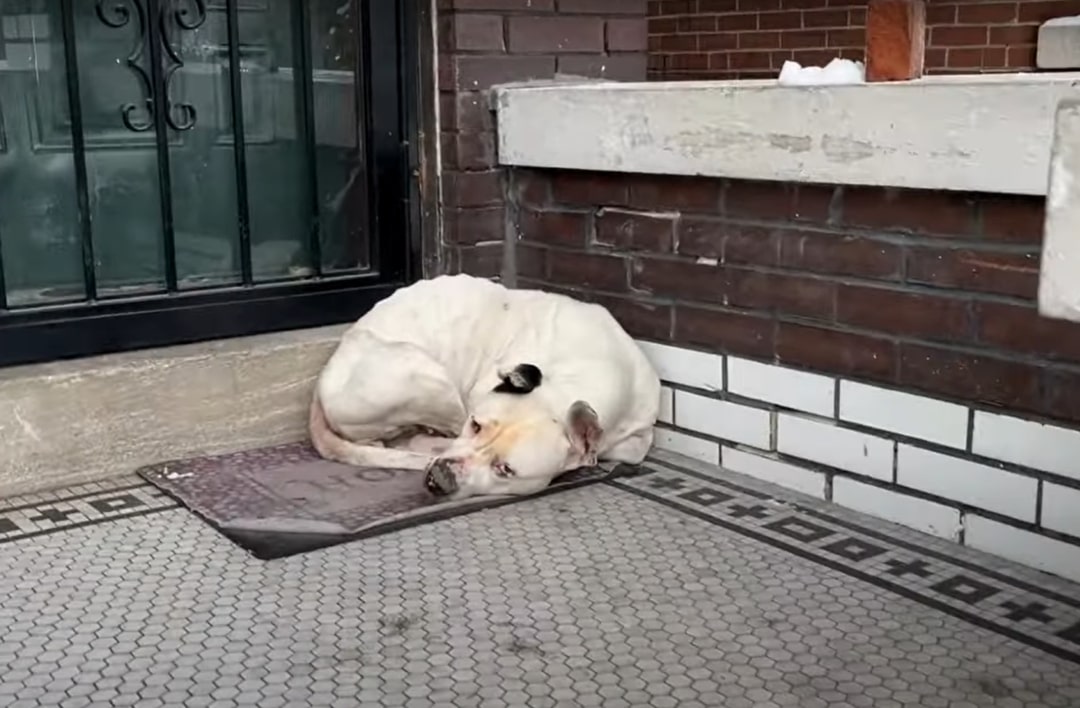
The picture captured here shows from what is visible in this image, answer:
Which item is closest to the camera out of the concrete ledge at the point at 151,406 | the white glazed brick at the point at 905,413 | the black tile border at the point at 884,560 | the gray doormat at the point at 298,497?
the black tile border at the point at 884,560

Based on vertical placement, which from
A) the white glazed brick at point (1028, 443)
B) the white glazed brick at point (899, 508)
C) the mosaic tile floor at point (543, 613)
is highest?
the white glazed brick at point (1028, 443)

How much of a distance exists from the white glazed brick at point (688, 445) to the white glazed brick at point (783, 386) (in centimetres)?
17

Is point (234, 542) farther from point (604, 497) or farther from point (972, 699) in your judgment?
point (972, 699)

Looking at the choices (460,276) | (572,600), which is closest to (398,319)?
(460,276)

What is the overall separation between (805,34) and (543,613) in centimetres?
376

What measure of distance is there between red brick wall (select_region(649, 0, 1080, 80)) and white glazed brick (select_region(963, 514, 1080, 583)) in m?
2.55

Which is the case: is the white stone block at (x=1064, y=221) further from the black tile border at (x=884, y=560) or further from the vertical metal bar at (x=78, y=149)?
the vertical metal bar at (x=78, y=149)

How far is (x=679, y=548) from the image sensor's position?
2461 millimetres

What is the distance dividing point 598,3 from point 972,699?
224cm

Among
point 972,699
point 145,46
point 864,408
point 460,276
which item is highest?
point 145,46

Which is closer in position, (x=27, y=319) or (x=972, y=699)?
(x=972, y=699)

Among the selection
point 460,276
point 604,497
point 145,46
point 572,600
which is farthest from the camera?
point 460,276

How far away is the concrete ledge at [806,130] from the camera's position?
220cm

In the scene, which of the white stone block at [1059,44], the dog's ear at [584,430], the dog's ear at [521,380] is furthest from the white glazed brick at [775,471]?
the white stone block at [1059,44]
